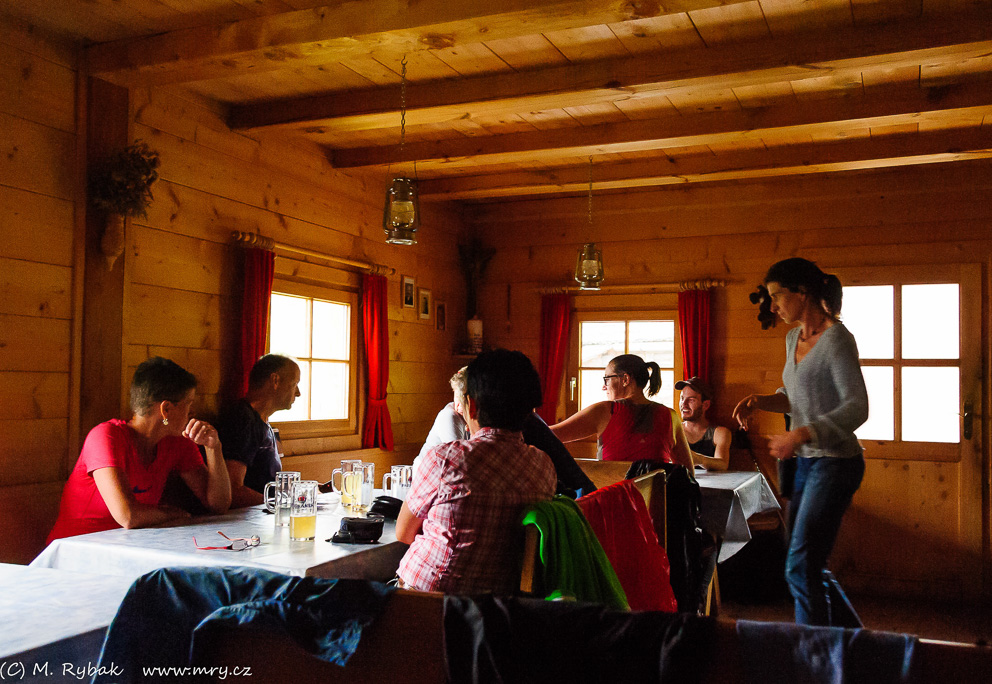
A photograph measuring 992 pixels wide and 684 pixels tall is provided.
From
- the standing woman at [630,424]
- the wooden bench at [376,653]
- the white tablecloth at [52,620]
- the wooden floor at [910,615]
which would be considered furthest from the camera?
the wooden floor at [910,615]

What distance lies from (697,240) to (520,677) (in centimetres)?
486

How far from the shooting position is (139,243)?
347 centimetres

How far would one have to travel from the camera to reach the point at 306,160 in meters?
4.53

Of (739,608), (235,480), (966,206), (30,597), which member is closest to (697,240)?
(966,206)

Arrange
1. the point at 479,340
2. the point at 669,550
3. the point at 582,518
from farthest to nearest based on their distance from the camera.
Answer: the point at 479,340 < the point at 669,550 < the point at 582,518

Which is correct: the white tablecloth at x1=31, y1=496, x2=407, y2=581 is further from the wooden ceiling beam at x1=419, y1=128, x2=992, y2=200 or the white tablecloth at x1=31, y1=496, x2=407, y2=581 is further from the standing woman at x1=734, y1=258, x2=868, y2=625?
the wooden ceiling beam at x1=419, y1=128, x2=992, y2=200

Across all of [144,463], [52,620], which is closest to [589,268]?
[144,463]

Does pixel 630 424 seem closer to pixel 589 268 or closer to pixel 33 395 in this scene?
pixel 589 268

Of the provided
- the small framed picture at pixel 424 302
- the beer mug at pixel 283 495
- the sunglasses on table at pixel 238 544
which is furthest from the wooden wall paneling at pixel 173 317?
the small framed picture at pixel 424 302

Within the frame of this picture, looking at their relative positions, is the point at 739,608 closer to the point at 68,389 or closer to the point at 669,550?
the point at 669,550

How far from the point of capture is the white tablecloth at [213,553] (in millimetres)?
2084

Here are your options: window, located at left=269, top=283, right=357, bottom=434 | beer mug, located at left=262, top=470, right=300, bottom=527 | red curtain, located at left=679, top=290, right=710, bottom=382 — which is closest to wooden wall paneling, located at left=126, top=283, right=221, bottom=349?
window, located at left=269, top=283, right=357, bottom=434

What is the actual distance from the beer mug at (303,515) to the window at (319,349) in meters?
1.96

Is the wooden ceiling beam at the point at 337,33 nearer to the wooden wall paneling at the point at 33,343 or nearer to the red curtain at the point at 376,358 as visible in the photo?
the wooden wall paneling at the point at 33,343
